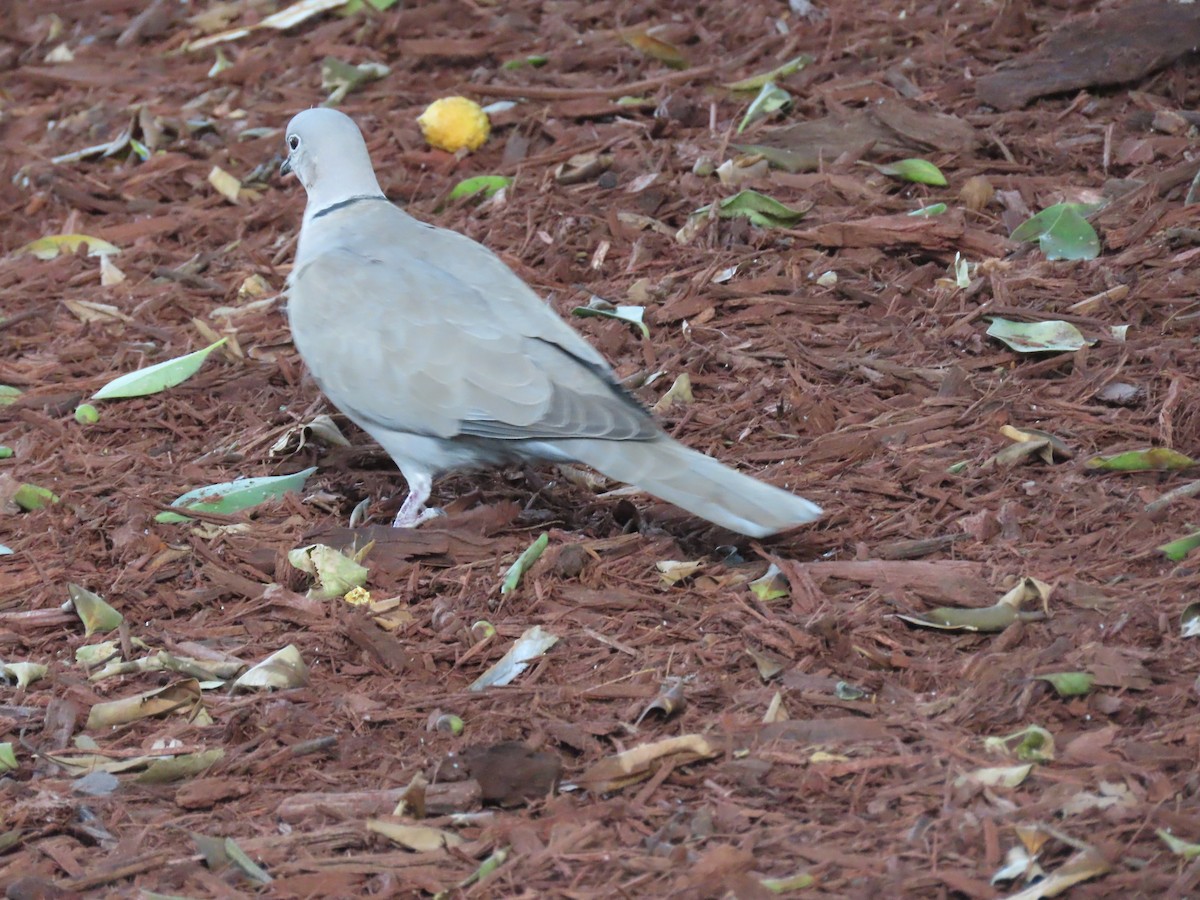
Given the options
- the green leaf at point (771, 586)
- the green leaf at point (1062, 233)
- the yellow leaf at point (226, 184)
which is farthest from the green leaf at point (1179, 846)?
the yellow leaf at point (226, 184)

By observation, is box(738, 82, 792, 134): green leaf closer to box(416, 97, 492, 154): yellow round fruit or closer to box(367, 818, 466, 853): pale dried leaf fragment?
box(416, 97, 492, 154): yellow round fruit

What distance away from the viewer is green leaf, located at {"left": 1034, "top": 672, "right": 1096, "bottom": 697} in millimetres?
3443

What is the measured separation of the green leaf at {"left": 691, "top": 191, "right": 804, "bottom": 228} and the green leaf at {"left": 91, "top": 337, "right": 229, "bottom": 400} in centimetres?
215

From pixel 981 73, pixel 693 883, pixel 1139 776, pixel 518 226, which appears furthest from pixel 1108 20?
pixel 693 883

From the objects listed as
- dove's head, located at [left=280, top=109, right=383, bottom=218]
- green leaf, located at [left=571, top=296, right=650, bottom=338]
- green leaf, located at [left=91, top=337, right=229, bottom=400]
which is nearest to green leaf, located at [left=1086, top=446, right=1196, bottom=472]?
green leaf, located at [left=571, top=296, right=650, bottom=338]

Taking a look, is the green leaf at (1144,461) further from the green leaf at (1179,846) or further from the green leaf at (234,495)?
the green leaf at (234,495)

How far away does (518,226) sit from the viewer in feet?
20.8

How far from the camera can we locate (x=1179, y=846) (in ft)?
9.67

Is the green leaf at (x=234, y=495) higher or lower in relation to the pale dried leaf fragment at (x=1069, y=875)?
lower

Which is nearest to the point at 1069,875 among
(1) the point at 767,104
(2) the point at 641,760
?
(2) the point at 641,760

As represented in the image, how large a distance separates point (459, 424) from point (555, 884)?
6.18 ft

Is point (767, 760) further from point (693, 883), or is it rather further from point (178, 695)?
point (178, 695)

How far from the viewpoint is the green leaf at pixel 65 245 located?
22.2 feet

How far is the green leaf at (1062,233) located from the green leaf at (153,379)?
3192 mm
